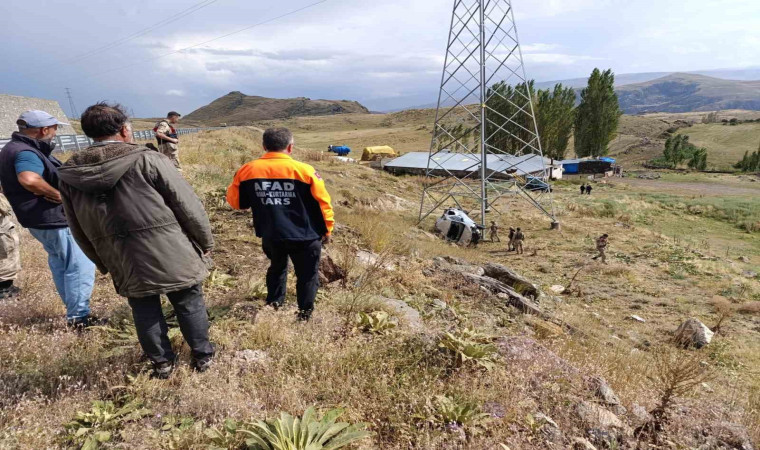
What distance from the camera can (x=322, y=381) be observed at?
3.03m

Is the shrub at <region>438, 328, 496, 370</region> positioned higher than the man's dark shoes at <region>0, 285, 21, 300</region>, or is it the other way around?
the man's dark shoes at <region>0, 285, 21, 300</region>

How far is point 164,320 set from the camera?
300cm

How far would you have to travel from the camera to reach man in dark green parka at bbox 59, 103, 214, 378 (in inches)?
101

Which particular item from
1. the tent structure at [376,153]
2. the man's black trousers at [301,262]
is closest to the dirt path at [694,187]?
the tent structure at [376,153]

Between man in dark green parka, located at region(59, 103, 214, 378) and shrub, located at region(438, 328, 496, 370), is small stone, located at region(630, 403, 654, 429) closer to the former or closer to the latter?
shrub, located at region(438, 328, 496, 370)

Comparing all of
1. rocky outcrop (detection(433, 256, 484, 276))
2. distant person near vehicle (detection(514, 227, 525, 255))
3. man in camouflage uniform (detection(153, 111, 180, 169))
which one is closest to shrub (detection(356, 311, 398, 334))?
rocky outcrop (detection(433, 256, 484, 276))

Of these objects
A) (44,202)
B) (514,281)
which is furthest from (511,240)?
(44,202)

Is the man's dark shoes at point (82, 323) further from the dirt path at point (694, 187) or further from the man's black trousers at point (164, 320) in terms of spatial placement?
the dirt path at point (694, 187)

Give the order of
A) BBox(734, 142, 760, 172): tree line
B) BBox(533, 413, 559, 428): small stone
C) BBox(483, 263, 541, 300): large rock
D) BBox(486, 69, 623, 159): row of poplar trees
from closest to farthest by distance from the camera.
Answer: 1. BBox(533, 413, 559, 428): small stone
2. BBox(483, 263, 541, 300): large rock
3. BBox(486, 69, 623, 159): row of poplar trees
4. BBox(734, 142, 760, 172): tree line

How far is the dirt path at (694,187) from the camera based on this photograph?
37.4 meters

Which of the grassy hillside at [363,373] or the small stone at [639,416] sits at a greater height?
the grassy hillside at [363,373]

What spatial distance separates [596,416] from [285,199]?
3145 mm

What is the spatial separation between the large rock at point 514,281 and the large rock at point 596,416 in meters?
4.79

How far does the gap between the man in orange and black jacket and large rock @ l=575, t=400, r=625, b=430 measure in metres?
2.60
